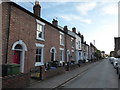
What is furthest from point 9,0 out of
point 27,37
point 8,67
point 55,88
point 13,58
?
point 55,88

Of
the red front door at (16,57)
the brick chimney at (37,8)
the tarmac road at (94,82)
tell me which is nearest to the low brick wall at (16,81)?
the tarmac road at (94,82)

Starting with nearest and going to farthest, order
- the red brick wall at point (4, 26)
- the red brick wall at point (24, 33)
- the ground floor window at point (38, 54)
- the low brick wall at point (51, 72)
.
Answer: the red brick wall at point (4, 26), the red brick wall at point (24, 33), the low brick wall at point (51, 72), the ground floor window at point (38, 54)

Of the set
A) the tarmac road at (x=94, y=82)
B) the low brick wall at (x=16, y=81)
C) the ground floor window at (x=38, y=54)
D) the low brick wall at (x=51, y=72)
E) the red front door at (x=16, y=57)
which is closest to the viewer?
the low brick wall at (x=16, y=81)

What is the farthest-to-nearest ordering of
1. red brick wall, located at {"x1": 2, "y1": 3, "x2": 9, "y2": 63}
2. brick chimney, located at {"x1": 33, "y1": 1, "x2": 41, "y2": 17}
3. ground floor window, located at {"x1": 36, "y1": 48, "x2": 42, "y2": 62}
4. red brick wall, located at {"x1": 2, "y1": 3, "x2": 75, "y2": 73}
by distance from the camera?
brick chimney, located at {"x1": 33, "y1": 1, "x2": 41, "y2": 17}
ground floor window, located at {"x1": 36, "y1": 48, "x2": 42, "y2": 62}
red brick wall, located at {"x1": 2, "y1": 3, "x2": 75, "y2": 73}
red brick wall, located at {"x1": 2, "y1": 3, "x2": 9, "y2": 63}

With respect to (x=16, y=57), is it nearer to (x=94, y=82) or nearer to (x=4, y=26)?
(x=4, y=26)

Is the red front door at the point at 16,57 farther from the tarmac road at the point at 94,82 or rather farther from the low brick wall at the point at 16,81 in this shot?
the tarmac road at the point at 94,82

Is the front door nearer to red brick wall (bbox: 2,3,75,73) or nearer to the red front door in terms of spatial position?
the red front door

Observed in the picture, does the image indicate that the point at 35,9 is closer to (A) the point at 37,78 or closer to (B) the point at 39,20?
(B) the point at 39,20

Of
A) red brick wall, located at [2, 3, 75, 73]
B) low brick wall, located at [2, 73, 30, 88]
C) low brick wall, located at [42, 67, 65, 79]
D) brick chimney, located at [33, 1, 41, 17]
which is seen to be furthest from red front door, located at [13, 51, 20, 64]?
brick chimney, located at [33, 1, 41, 17]

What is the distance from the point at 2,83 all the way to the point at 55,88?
3283 mm

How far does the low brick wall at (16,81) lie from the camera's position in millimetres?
7043

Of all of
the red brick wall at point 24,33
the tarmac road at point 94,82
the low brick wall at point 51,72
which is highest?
the red brick wall at point 24,33

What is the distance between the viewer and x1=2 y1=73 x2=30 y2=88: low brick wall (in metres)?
7.04

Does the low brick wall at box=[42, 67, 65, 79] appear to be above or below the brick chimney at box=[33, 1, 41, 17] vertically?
below
